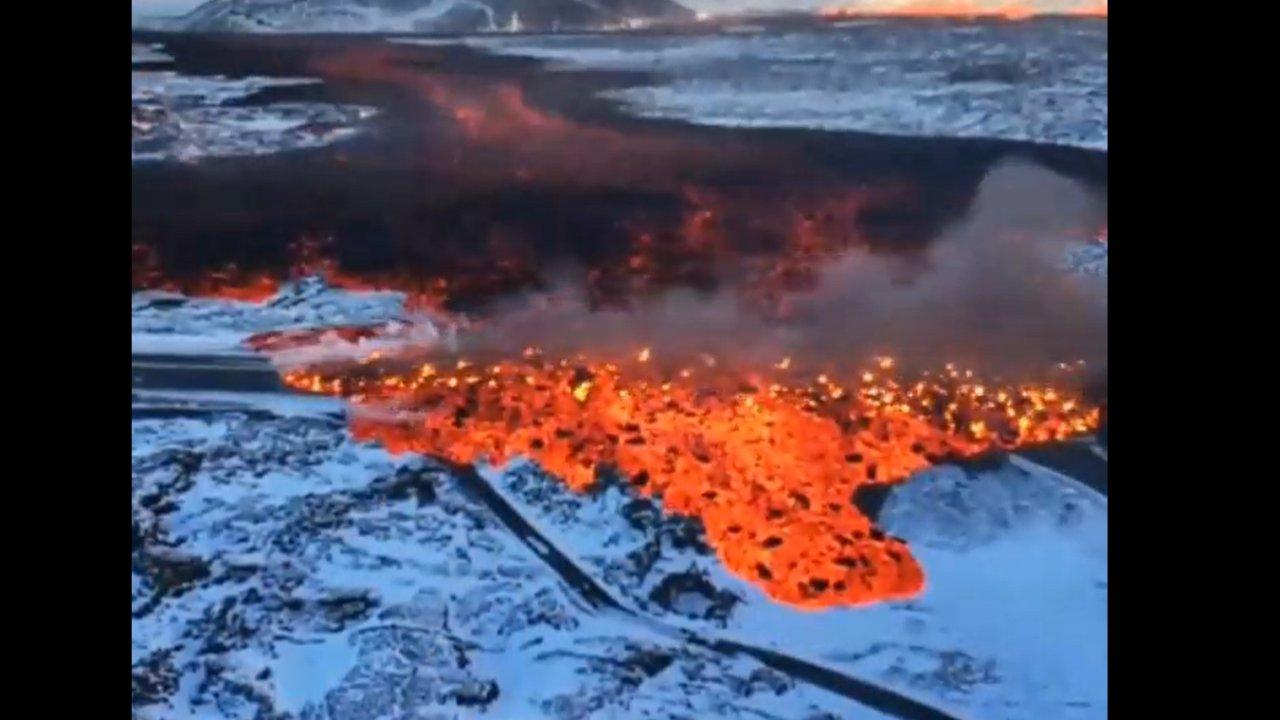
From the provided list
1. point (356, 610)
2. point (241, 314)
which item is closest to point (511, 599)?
point (356, 610)

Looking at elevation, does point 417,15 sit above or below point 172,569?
above

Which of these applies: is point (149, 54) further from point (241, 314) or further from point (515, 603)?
point (515, 603)

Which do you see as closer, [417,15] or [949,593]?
[949,593]

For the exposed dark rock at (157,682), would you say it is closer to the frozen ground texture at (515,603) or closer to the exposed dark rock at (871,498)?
the frozen ground texture at (515,603)

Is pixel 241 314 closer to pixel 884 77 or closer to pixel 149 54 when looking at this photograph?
pixel 149 54

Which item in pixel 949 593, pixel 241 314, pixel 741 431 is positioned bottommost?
pixel 949 593

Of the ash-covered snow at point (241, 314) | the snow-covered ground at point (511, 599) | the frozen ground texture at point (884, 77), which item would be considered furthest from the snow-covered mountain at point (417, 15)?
the snow-covered ground at point (511, 599)
